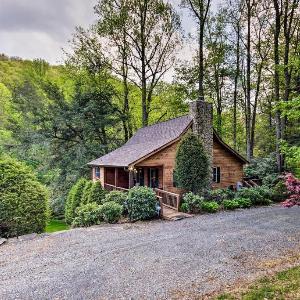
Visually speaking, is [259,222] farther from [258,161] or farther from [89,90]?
[89,90]

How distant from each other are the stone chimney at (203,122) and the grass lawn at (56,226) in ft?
35.7

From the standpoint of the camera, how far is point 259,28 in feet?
82.2

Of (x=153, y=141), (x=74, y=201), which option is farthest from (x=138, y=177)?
(x=74, y=201)

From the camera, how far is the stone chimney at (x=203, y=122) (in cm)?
1638

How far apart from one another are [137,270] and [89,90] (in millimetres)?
20659

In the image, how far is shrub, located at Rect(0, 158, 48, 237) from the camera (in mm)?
10445

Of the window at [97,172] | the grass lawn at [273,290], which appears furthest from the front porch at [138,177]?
the grass lawn at [273,290]

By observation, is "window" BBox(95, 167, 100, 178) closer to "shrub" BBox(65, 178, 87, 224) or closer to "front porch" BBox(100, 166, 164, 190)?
"front porch" BBox(100, 166, 164, 190)

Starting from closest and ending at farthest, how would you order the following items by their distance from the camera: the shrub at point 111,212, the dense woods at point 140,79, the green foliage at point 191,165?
1. the shrub at point 111,212
2. the green foliage at point 191,165
3. the dense woods at point 140,79

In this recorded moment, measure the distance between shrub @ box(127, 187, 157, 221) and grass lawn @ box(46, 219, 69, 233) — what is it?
8.28m

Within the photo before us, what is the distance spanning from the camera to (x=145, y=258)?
727 cm

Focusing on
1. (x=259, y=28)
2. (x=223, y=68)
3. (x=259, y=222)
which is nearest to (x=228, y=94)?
(x=223, y=68)

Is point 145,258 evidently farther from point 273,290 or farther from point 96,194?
point 96,194

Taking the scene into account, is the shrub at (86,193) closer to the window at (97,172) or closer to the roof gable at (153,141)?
the roof gable at (153,141)
